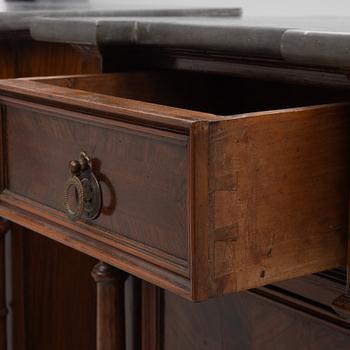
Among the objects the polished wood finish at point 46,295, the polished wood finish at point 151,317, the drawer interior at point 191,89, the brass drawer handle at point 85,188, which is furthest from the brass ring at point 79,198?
the polished wood finish at point 46,295

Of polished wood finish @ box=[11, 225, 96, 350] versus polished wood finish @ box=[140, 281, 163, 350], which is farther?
polished wood finish @ box=[11, 225, 96, 350]

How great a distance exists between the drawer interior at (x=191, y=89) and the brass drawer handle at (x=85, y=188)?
0.41ft

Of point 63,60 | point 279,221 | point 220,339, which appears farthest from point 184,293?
point 63,60

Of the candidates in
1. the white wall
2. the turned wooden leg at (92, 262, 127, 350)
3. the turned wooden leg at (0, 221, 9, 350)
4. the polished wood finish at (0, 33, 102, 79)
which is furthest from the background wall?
the turned wooden leg at (92, 262, 127, 350)

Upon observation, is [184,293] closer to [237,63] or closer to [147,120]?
[147,120]

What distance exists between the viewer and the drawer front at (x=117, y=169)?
1.98ft

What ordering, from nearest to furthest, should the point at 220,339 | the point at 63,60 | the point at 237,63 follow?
the point at 237,63
the point at 220,339
the point at 63,60

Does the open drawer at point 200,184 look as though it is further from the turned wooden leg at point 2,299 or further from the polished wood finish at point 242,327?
the turned wooden leg at point 2,299

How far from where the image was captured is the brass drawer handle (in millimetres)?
689

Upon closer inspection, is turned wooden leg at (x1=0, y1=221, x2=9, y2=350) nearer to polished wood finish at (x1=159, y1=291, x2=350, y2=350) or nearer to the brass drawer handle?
polished wood finish at (x1=159, y1=291, x2=350, y2=350)

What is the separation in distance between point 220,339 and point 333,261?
28 cm

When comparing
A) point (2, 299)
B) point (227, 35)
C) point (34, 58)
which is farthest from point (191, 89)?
point (2, 299)

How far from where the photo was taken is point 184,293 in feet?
1.95

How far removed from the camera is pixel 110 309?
0.88 metres
